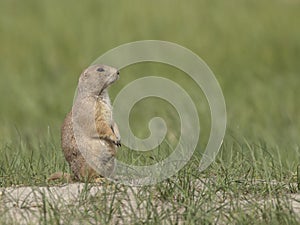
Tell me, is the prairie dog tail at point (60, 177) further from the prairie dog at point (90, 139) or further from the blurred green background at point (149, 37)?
the blurred green background at point (149, 37)

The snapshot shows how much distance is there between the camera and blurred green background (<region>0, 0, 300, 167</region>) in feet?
36.8

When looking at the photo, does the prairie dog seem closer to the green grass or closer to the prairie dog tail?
the prairie dog tail

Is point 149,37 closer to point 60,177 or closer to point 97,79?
point 97,79

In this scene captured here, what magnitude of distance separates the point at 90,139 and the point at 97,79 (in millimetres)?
458


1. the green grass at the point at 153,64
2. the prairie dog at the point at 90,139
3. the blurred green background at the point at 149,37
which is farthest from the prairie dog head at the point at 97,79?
the blurred green background at the point at 149,37

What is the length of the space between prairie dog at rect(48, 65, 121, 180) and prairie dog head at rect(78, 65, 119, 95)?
2 cm

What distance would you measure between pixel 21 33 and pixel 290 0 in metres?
4.56

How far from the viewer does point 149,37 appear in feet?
42.6

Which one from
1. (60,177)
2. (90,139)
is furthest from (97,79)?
(60,177)

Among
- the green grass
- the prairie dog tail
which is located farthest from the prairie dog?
the green grass

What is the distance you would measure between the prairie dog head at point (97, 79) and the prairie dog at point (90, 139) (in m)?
0.02

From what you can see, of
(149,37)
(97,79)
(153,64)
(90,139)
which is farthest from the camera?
(149,37)

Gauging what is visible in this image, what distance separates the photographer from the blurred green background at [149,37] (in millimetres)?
11203

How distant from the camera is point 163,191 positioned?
17.4ft
